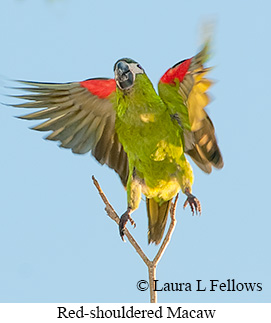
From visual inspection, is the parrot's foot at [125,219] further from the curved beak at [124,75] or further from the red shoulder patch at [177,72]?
the red shoulder patch at [177,72]

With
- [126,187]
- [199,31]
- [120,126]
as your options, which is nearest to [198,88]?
[199,31]

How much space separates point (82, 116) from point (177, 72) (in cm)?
141

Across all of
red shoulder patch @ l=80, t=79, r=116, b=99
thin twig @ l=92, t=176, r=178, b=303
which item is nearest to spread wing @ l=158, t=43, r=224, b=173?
red shoulder patch @ l=80, t=79, r=116, b=99

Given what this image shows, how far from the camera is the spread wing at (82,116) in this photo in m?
6.59

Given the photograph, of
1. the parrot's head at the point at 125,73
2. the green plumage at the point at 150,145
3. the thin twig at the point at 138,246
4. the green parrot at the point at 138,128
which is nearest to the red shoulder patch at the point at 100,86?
the green parrot at the point at 138,128

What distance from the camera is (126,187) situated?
22.3 feet

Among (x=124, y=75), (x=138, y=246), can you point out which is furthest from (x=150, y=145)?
(x=138, y=246)

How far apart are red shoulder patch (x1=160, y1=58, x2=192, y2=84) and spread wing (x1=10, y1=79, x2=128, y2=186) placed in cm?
72

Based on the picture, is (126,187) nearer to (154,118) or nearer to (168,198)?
(168,198)

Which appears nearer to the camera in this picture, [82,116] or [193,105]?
[193,105]

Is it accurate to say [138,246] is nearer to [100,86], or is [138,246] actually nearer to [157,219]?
[157,219]

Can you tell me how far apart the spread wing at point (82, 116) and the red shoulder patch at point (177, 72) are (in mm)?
720

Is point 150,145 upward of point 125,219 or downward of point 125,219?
upward

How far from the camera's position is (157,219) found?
6617 mm
